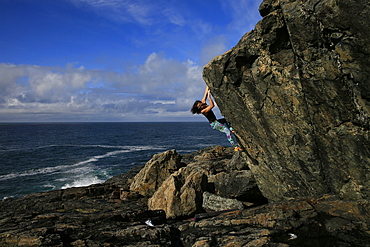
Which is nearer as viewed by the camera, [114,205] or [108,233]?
[108,233]

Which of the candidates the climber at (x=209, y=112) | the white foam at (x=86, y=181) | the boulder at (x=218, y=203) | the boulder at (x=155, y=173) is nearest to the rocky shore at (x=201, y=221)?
the boulder at (x=218, y=203)

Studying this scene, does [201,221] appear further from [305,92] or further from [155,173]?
[155,173]

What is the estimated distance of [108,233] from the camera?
9.77m

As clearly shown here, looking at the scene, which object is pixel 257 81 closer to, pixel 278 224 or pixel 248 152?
pixel 248 152

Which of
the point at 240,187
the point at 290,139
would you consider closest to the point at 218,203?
the point at 240,187

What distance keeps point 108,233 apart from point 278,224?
7.16 m

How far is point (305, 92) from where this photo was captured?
8.00 metres

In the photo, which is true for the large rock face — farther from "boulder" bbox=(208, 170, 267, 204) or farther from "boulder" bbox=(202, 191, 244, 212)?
"boulder" bbox=(202, 191, 244, 212)

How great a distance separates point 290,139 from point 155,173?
13292mm

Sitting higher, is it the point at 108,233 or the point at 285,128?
the point at 285,128

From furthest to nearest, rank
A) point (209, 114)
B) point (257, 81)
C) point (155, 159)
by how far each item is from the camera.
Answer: point (155, 159), point (209, 114), point (257, 81)

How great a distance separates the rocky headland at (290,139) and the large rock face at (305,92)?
0.03m

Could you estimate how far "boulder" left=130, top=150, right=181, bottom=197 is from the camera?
1906cm

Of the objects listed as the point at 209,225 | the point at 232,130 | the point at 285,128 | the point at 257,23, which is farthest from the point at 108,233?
the point at 257,23
